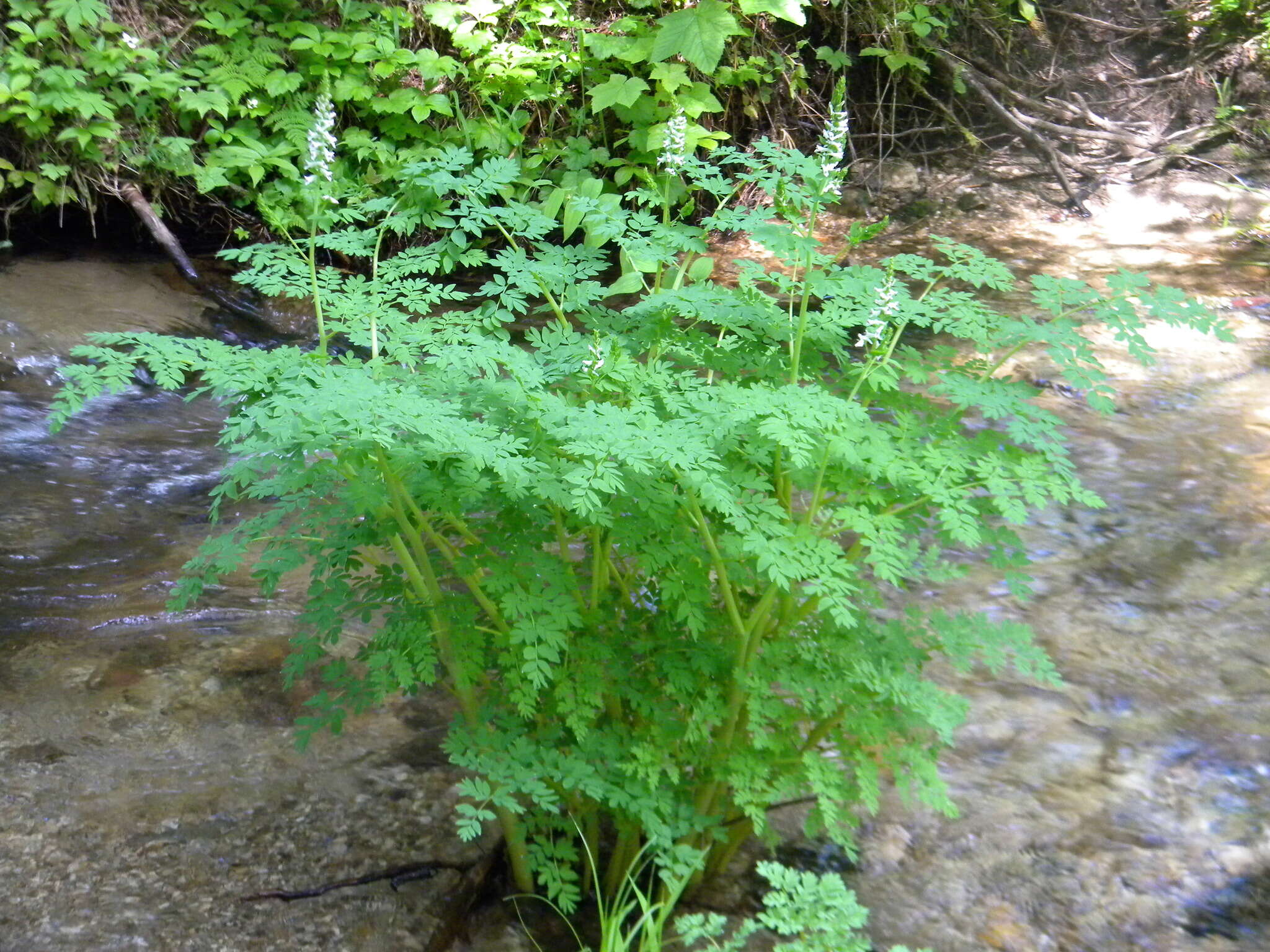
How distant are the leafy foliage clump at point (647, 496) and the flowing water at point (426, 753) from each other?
0.46 meters

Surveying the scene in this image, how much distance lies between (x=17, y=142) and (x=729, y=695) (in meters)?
5.79

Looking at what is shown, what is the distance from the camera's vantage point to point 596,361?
1931mm

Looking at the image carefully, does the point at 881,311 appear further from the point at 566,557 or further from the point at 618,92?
the point at 618,92

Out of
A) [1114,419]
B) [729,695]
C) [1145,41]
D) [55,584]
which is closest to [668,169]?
[729,695]

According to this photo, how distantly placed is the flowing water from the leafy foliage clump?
461 millimetres

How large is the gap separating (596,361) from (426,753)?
55.8 inches

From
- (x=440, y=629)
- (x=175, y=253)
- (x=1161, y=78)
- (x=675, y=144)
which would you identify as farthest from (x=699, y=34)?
(x=440, y=629)

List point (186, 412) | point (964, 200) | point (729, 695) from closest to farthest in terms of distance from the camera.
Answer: point (729, 695)
point (186, 412)
point (964, 200)

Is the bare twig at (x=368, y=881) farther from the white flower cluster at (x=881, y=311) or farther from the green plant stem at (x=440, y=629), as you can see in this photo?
the white flower cluster at (x=881, y=311)

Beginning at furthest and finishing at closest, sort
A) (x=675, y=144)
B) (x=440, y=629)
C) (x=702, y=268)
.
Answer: (x=702, y=268) < (x=675, y=144) < (x=440, y=629)

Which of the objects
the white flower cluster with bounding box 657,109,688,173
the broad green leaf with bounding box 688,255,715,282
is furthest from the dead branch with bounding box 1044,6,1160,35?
the white flower cluster with bounding box 657,109,688,173

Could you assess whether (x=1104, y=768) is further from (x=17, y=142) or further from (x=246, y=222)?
(x=17, y=142)

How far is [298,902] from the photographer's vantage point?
2.28 m

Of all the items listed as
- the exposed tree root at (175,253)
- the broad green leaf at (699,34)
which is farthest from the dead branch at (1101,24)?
the exposed tree root at (175,253)
